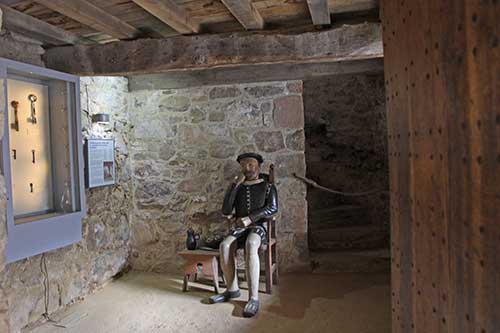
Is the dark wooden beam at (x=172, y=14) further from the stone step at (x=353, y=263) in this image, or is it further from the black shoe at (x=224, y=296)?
the stone step at (x=353, y=263)

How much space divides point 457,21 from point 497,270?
1.69 ft

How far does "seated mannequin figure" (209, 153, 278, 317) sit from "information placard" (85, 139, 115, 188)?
1.13 metres

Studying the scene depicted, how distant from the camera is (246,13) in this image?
2.34m

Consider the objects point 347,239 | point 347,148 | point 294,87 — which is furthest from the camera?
point 347,148

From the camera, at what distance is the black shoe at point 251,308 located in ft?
9.32

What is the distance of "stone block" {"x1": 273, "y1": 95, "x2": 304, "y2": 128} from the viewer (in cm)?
369

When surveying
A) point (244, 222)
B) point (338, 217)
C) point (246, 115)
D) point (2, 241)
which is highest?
point (246, 115)

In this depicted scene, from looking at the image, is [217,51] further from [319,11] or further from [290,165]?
[290,165]

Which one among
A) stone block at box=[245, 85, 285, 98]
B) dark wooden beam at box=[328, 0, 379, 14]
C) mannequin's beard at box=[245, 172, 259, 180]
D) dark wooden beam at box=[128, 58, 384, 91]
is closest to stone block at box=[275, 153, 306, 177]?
mannequin's beard at box=[245, 172, 259, 180]

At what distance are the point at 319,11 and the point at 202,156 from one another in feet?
6.58

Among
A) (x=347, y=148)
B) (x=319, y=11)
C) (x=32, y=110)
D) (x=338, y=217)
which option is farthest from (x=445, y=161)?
(x=347, y=148)

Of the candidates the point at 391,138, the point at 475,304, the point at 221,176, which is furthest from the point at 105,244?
the point at 475,304

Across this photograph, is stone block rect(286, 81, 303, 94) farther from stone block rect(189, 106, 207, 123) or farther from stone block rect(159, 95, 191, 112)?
stone block rect(159, 95, 191, 112)

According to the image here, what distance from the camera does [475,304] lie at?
780mm
